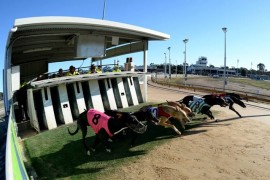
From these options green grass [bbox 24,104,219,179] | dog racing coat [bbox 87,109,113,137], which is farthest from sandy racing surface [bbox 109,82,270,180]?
dog racing coat [bbox 87,109,113,137]

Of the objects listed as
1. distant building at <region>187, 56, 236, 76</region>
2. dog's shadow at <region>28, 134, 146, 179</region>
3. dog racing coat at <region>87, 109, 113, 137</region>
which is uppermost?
distant building at <region>187, 56, 236, 76</region>

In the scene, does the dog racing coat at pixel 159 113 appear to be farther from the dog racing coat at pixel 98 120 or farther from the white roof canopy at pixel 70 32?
the white roof canopy at pixel 70 32

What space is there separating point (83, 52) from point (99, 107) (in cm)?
387

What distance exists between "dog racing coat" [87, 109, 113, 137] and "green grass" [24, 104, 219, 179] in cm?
107

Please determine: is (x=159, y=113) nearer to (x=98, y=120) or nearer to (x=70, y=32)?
(x=98, y=120)

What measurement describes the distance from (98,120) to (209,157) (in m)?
4.24

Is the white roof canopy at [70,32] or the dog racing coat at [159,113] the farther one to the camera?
the white roof canopy at [70,32]

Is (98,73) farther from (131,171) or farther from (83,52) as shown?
(131,171)

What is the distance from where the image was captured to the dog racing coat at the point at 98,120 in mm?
11070

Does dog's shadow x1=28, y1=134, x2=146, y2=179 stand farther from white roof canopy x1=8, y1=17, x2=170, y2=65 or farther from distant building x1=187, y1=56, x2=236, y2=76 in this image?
distant building x1=187, y1=56, x2=236, y2=76

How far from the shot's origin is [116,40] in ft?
74.8

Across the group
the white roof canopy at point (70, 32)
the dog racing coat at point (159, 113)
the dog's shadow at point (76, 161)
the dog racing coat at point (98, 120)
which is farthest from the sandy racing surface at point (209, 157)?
the white roof canopy at point (70, 32)

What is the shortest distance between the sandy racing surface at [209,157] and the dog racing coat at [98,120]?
1.67 meters

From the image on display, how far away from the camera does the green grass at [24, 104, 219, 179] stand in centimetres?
1035
